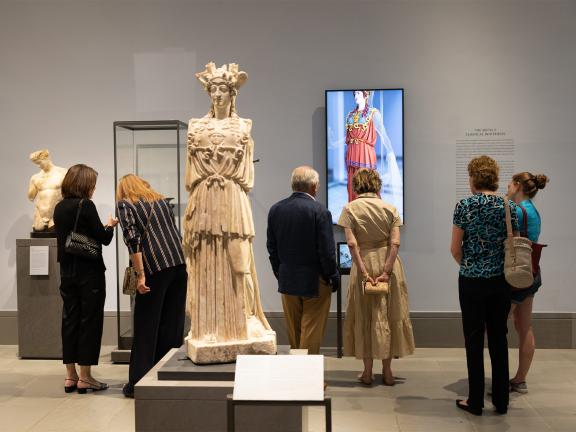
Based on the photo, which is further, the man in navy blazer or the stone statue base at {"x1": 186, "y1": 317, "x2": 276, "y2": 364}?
the man in navy blazer

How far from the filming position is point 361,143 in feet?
21.2

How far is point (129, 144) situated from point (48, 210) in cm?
105

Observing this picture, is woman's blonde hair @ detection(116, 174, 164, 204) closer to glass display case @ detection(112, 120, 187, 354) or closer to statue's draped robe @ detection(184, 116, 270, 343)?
statue's draped robe @ detection(184, 116, 270, 343)

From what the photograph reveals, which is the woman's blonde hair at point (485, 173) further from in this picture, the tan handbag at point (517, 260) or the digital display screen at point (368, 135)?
the digital display screen at point (368, 135)

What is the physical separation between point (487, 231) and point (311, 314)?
1463 mm

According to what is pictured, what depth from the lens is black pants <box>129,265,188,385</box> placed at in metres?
4.70

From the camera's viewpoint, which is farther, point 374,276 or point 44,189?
point 44,189

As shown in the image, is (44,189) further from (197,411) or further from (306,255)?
(197,411)

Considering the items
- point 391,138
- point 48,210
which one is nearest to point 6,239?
point 48,210

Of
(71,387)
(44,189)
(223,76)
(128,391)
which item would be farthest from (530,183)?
(44,189)

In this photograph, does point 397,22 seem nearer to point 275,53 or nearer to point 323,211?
point 275,53

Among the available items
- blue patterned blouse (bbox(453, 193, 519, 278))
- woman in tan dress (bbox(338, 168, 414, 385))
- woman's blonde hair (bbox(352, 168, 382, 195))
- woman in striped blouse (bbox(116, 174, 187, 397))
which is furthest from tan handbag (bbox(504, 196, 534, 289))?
woman in striped blouse (bbox(116, 174, 187, 397))

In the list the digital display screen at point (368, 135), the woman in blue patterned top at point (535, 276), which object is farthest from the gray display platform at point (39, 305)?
the woman in blue patterned top at point (535, 276)

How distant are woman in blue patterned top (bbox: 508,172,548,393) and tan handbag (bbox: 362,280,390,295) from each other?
928mm
